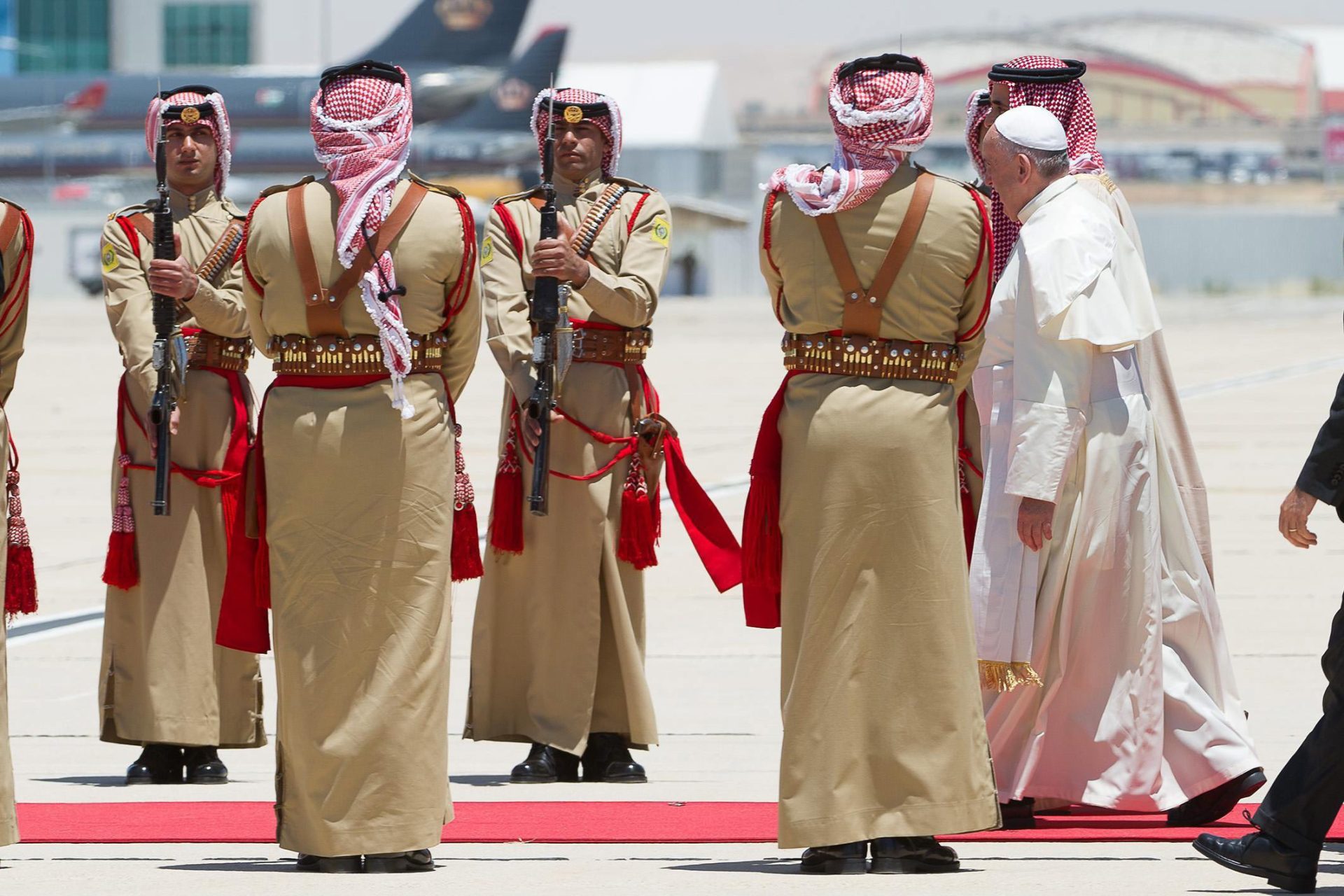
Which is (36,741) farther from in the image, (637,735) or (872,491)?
(872,491)

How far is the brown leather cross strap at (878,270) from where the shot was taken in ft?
16.4

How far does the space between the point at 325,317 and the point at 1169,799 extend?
254cm

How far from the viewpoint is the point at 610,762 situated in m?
6.59

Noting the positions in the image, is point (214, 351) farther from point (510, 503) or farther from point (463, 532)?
point (463, 532)

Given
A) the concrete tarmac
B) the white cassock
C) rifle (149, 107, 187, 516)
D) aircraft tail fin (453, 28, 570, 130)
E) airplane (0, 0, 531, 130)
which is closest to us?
the concrete tarmac

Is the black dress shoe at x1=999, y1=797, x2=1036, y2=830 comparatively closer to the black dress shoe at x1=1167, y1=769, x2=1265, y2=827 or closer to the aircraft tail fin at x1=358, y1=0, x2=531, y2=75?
the black dress shoe at x1=1167, y1=769, x2=1265, y2=827

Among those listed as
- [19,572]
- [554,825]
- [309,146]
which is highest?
[309,146]

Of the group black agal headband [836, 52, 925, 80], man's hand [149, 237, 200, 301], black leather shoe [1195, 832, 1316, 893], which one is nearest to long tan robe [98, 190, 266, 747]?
man's hand [149, 237, 200, 301]

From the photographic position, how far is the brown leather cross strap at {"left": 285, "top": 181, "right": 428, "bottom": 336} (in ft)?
16.8

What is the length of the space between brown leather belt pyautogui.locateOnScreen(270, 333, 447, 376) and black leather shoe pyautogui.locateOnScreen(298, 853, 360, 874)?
1.19 metres

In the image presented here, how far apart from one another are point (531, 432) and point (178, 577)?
130 cm

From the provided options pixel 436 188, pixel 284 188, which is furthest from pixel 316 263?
pixel 436 188

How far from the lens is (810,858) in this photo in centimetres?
501

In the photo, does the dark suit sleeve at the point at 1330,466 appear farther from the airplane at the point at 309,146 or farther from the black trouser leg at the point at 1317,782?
the airplane at the point at 309,146
